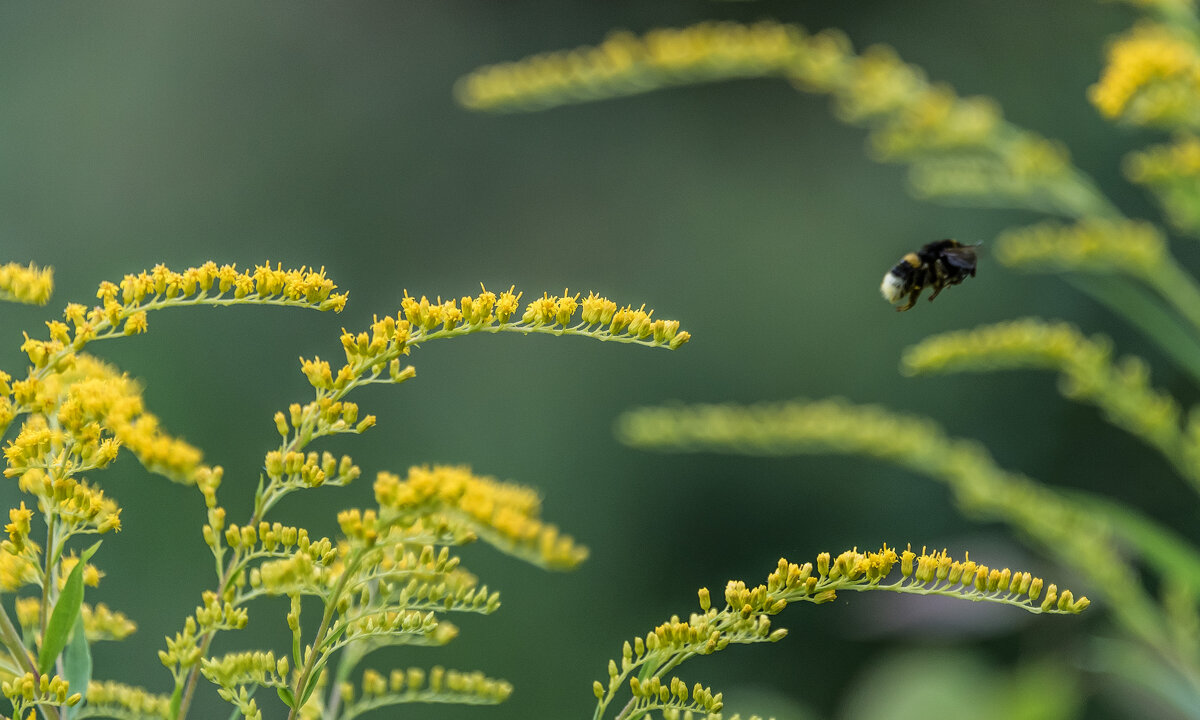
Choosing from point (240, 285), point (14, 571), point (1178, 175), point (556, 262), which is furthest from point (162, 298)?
point (556, 262)

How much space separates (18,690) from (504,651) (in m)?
3.67

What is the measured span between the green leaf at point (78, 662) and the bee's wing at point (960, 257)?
1096 mm

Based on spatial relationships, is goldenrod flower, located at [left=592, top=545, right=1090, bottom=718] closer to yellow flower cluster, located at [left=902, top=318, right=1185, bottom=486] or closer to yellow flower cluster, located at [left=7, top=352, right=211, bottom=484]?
yellow flower cluster, located at [left=7, top=352, right=211, bottom=484]

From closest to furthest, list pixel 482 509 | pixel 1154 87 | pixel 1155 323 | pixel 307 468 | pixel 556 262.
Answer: pixel 482 509
pixel 307 468
pixel 1154 87
pixel 1155 323
pixel 556 262

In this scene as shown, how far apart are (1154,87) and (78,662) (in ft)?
4.20

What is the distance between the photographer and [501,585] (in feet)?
14.5

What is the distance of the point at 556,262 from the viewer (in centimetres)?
553

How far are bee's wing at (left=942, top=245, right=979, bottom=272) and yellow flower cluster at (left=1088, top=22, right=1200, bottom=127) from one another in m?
0.24

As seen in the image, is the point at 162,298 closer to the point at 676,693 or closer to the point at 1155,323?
the point at 676,693

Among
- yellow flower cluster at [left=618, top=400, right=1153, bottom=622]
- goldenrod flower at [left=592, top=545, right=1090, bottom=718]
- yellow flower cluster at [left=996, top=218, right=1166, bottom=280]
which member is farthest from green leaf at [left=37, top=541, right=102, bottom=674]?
yellow flower cluster at [left=996, top=218, right=1166, bottom=280]

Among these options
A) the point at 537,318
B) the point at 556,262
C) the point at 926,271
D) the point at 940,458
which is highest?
the point at 556,262

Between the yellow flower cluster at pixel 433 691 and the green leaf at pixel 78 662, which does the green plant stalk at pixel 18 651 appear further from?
the yellow flower cluster at pixel 433 691

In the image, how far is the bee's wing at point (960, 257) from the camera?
1.40 metres

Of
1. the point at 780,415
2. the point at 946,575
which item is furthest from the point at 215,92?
the point at 946,575
